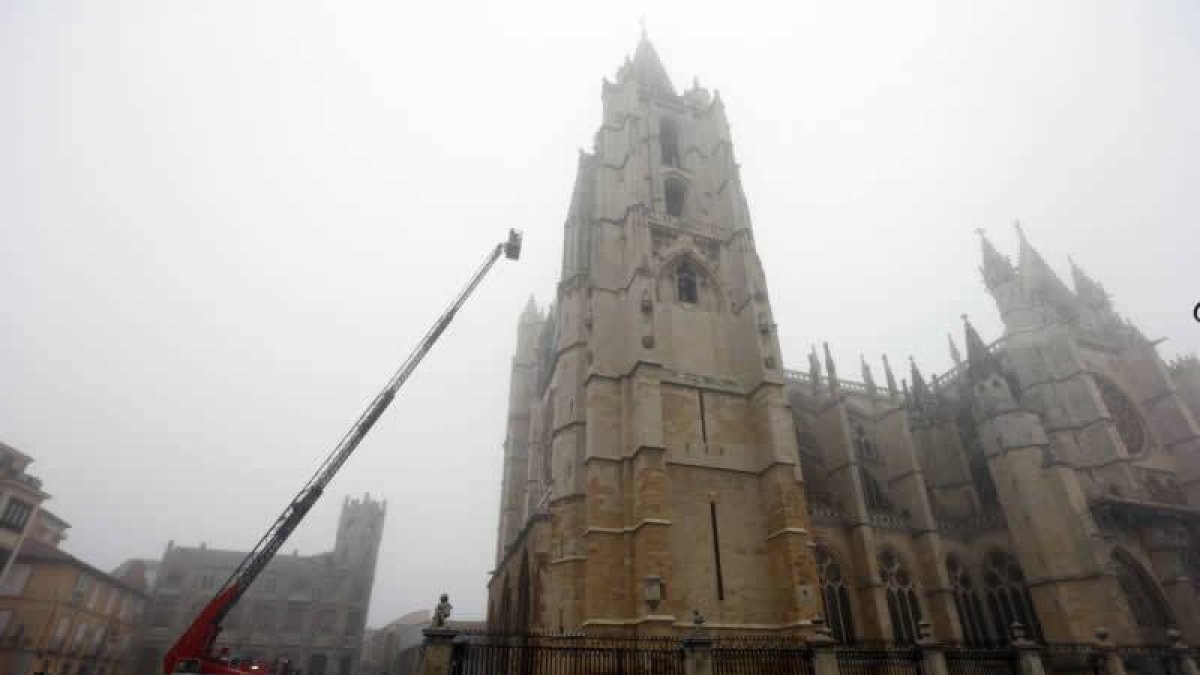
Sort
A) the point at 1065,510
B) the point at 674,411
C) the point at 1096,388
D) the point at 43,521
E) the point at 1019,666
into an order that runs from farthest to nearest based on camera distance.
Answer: the point at 43,521 → the point at 1096,388 → the point at 1065,510 → the point at 674,411 → the point at 1019,666

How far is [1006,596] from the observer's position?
78.6 feet

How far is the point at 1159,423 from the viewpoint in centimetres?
2955

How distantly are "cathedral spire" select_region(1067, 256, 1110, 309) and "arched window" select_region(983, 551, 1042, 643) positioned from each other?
20361mm

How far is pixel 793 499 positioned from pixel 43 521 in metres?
48.8

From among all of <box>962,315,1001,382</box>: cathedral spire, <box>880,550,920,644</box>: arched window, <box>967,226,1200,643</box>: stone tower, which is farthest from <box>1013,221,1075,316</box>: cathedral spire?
<box>880,550,920,644</box>: arched window

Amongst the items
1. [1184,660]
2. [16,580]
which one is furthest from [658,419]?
[16,580]

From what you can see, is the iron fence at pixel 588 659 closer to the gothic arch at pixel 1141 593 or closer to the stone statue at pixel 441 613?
the stone statue at pixel 441 613

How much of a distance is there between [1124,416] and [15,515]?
56255 mm

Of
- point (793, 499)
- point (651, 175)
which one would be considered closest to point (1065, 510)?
point (793, 499)

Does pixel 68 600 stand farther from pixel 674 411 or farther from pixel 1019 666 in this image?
pixel 1019 666

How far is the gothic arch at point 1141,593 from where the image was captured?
73.9ft

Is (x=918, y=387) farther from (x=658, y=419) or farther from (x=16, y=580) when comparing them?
(x=16, y=580)

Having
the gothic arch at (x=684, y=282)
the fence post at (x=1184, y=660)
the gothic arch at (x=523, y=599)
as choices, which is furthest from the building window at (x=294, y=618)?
the fence post at (x=1184, y=660)

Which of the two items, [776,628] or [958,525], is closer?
[776,628]
